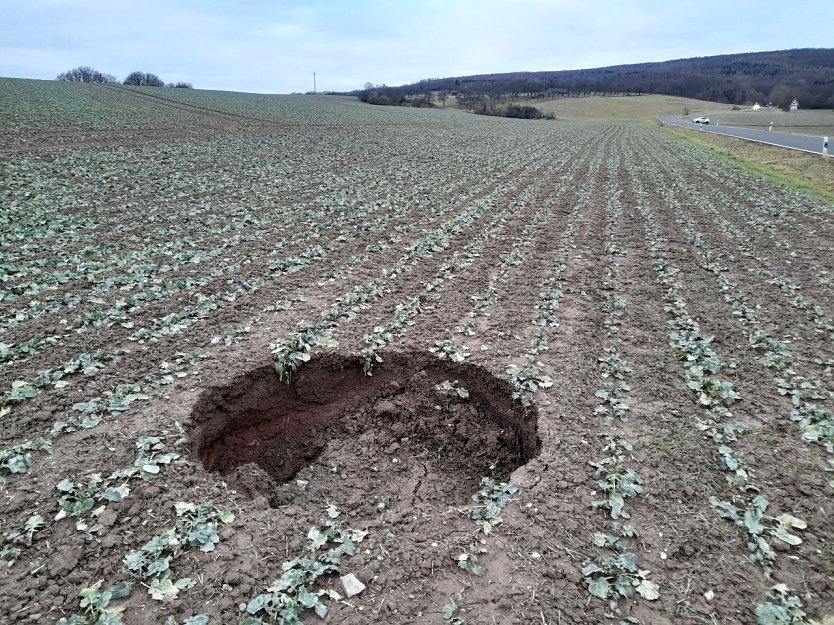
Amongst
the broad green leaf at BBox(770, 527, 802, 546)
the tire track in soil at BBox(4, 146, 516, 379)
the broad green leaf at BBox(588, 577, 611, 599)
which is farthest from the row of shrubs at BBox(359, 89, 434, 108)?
the broad green leaf at BBox(588, 577, 611, 599)

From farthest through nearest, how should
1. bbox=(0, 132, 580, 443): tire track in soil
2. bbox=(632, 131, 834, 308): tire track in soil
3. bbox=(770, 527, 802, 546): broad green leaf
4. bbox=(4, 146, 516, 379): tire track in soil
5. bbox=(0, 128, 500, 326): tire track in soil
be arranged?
bbox=(632, 131, 834, 308): tire track in soil, bbox=(0, 128, 500, 326): tire track in soil, bbox=(4, 146, 516, 379): tire track in soil, bbox=(0, 132, 580, 443): tire track in soil, bbox=(770, 527, 802, 546): broad green leaf

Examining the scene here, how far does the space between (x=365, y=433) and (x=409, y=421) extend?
0.54 meters

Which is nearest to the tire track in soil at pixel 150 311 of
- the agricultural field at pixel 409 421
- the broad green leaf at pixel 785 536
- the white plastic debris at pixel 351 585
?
the agricultural field at pixel 409 421

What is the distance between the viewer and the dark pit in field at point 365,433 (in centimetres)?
506

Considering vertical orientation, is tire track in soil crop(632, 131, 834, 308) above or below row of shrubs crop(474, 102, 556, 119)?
below

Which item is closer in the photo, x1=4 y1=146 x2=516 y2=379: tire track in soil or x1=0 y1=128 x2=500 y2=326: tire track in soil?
x1=4 y1=146 x2=516 y2=379: tire track in soil

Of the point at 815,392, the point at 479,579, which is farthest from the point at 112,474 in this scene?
the point at 815,392

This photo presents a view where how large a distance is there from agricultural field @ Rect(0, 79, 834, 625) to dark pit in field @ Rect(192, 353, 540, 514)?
33mm

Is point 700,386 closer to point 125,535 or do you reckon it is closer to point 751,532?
point 751,532

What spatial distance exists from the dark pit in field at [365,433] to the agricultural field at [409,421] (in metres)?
0.03

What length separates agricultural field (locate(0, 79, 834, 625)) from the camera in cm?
370

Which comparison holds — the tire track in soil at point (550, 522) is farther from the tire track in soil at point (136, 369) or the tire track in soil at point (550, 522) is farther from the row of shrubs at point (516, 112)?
the row of shrubs at point (516, 112)

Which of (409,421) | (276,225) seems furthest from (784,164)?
(409,421)

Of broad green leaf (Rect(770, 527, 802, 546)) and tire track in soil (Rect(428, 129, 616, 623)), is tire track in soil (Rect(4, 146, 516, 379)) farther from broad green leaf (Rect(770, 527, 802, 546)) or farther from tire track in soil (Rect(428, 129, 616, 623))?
broad green leaf (Rect(770, 527, 802, 546))
